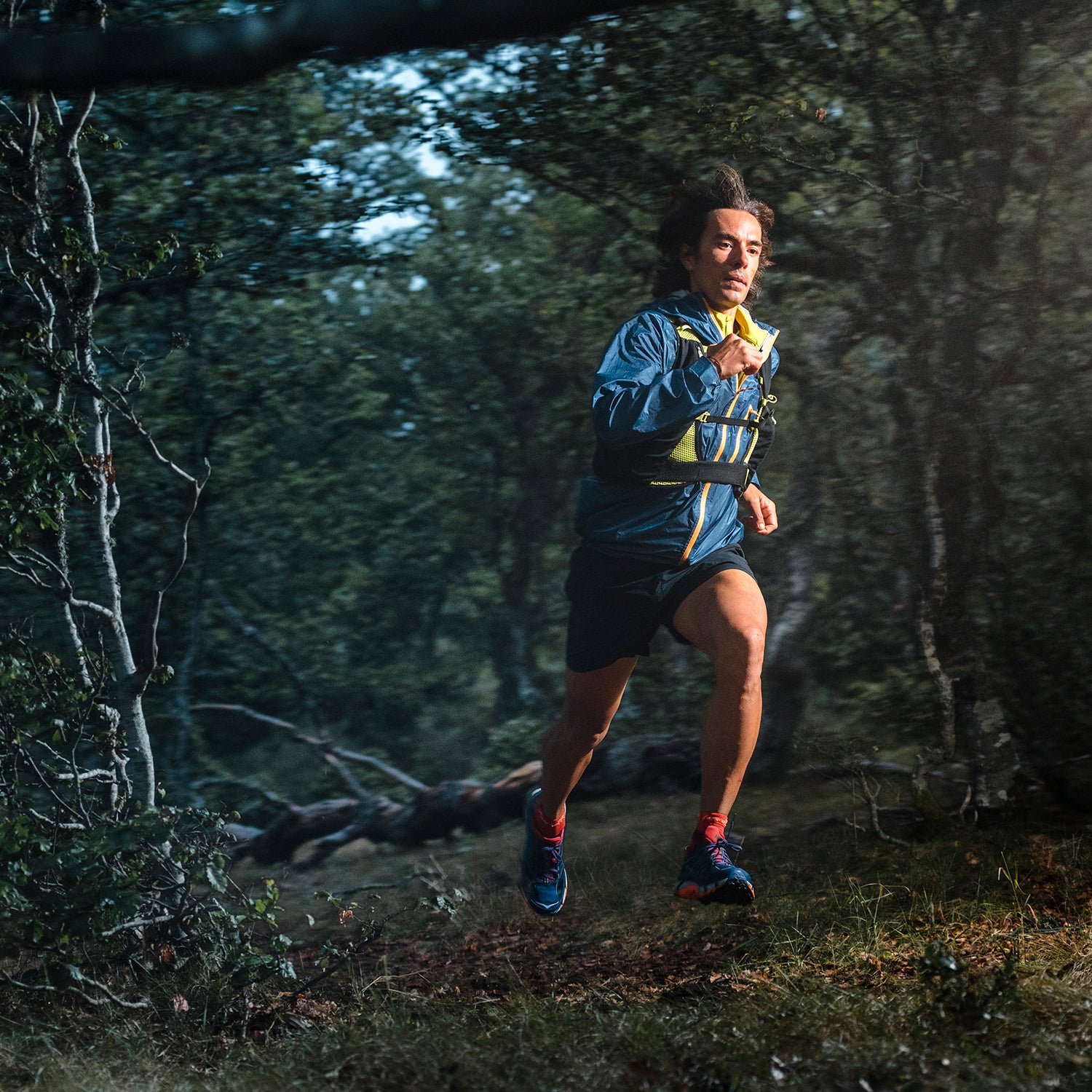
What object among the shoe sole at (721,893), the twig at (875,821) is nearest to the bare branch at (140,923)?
the shoe sole at (721,893)

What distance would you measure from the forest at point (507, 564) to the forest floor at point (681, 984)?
20 millimetres

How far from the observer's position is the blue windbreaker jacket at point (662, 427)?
3.91 metres

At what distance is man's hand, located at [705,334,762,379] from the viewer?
12.7ft

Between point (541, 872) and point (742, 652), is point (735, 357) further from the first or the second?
point (541, 872)

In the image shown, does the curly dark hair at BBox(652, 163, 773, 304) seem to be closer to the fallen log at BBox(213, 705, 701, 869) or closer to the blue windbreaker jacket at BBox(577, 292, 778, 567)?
the blue windbreaker jacket at BBox(577, 292, 778, 567)

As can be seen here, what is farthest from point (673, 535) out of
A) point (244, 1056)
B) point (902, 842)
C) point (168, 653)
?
point (168, 653)

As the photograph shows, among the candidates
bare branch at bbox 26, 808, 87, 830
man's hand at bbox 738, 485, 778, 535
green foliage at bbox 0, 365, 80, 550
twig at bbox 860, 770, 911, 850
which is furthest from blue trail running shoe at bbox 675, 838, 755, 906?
green foliage at bbox 0, 365, 80, 550

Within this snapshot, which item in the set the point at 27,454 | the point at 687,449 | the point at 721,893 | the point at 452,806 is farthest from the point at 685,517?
the point at 452,806

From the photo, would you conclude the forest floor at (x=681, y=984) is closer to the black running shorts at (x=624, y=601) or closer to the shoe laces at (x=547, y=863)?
the shoe laces at (x=547, y=863)

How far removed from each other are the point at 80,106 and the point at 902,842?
4173 millimetres

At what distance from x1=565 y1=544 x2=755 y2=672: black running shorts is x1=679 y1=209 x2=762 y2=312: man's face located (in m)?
0.90

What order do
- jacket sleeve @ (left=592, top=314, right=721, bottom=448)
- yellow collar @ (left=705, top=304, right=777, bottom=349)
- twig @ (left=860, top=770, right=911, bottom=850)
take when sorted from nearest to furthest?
jacket sleeve @ (left=592, top=314, right=721, bottom=448) → yellow collar @ (left=705, top=304, right=777, bottom=349) → twig @ (left=860, top=770, right=911, bottom=850)

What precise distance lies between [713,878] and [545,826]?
82 centimetres

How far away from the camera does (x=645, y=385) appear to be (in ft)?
13.0
